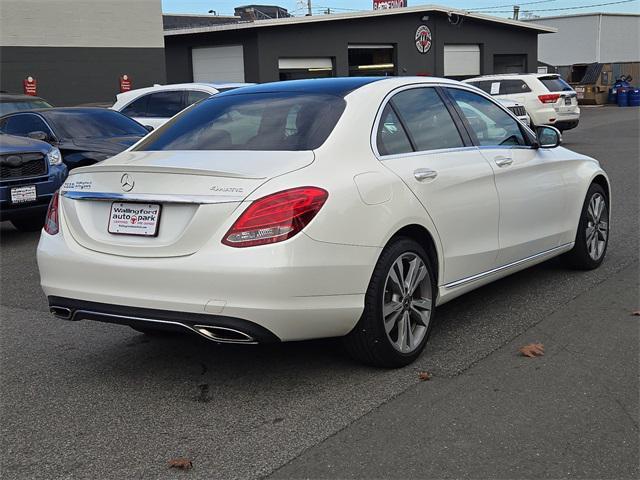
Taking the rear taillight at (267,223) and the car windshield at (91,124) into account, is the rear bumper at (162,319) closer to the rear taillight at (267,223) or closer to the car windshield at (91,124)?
the rear taillight at (267,223)

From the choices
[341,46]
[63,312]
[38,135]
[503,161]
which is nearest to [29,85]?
[341,46]

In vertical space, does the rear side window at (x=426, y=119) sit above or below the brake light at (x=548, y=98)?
above

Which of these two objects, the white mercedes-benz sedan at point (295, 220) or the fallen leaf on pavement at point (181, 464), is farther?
the white mercedes-benz sedan at point (295, 220)

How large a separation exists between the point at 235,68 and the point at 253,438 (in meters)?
25.8

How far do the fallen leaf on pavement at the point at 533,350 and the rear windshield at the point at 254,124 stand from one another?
175cm

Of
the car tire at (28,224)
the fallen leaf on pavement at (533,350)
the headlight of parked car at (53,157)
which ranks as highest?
the headlight of parked car at (53,157)

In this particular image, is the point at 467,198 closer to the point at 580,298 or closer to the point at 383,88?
the point at 383,88

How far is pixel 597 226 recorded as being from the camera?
6.66 meters

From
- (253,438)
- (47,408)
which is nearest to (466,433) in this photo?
(253,438)

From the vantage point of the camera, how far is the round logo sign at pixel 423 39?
32.1m

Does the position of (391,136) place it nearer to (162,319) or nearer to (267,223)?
(267,223)

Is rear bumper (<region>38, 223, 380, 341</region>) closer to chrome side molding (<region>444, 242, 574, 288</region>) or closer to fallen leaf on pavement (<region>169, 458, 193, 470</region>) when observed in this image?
fallen leaf on pavement (<region>169, 458, 193, 470</region>)

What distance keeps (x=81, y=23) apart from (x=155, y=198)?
70.6 feet

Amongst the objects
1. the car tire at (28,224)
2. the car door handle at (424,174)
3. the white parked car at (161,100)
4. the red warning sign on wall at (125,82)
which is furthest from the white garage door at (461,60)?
the car door handle at (424,174)
